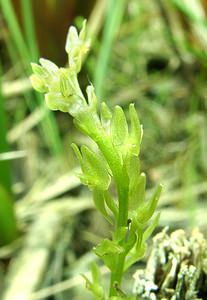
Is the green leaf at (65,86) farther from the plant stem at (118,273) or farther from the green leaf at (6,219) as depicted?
the green leaf at (6,219)

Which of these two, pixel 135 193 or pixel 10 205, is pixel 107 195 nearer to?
pixel 135 193

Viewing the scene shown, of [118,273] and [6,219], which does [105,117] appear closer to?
[118,273]

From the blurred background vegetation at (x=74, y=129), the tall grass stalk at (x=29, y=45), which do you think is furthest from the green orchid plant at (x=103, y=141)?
the tall grass stalk at (x=29, y=45)

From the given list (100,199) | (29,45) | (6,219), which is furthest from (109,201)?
(29,45)

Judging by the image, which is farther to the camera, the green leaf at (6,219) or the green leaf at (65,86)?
the green leaf at (6,219)

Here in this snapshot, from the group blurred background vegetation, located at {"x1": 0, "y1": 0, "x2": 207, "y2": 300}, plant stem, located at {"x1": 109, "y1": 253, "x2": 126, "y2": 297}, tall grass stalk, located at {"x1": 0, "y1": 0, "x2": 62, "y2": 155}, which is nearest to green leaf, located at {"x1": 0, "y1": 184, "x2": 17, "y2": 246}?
blurred background vegetation, located at {"x1": 0, "y1": 0, "x2": 207, "y2": 300}

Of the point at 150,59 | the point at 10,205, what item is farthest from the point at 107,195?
the point at 150,59
